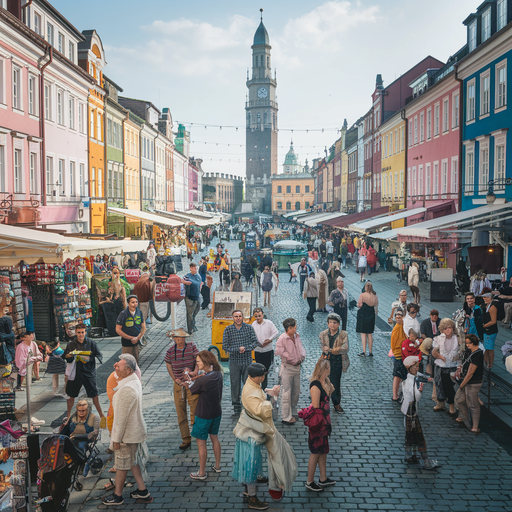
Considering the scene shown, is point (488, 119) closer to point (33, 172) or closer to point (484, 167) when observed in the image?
point (484, 167)

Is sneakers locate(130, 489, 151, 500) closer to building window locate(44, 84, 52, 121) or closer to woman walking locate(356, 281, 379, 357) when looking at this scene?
woman walking locate(356, 281, 379, 357)

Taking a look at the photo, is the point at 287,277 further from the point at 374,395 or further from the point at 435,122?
the point at 374,395

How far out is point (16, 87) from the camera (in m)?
21.0

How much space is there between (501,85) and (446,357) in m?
16.3

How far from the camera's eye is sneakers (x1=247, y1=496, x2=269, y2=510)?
21.7ft

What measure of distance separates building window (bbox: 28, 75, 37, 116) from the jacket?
18.2m

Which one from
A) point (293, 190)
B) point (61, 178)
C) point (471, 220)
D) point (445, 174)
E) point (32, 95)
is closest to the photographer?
point (471, 220)

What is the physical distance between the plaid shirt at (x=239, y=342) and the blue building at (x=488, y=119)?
11.5 meters

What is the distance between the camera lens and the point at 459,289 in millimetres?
23547

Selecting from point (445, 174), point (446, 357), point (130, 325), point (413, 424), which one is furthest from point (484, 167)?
point (413, 424)

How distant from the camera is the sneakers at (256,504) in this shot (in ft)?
21.7

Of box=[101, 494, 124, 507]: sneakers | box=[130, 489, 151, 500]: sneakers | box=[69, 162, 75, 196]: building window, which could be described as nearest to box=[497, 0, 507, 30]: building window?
box=[69, 162, 75, 196]: building window

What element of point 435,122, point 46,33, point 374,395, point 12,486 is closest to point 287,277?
point 435,122

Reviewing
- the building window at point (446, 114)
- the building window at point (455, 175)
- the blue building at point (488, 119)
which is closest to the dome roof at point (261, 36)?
the building window at point (446, 114)
